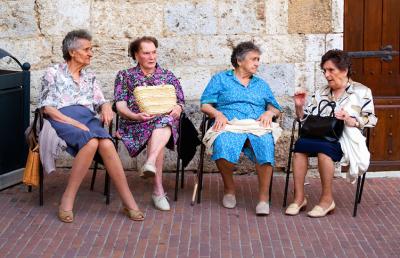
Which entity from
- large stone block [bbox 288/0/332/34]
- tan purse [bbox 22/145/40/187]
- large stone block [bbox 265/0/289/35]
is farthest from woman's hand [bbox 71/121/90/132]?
large stone block [bbox 288/0/332/34]

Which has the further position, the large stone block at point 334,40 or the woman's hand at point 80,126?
the large stone block at point 334,40

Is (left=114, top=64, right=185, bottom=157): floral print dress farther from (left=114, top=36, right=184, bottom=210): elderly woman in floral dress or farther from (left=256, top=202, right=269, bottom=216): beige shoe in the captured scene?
(left=256, top=202, right=269, bottom=216): beige shoe

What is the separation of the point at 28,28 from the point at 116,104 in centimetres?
132

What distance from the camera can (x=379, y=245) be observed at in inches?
220

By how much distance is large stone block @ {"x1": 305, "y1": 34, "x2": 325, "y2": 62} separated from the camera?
24.0 ft

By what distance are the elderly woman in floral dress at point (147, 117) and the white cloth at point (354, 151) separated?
1.30 metres

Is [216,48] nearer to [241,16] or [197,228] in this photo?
[241,16]

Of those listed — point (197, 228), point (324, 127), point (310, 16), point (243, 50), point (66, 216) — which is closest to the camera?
point (197, 228)

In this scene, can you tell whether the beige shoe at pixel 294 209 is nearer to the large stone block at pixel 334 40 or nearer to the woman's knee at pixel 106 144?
the woman's knee at pixel 106 144

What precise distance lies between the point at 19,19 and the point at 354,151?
10.4 feet

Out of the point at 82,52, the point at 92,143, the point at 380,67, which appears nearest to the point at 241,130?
the point at 92,143

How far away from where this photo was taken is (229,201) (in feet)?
21.3

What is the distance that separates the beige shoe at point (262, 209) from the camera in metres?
6.25

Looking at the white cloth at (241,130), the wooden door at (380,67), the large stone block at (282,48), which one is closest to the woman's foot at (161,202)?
the white cloth at (241,130)
